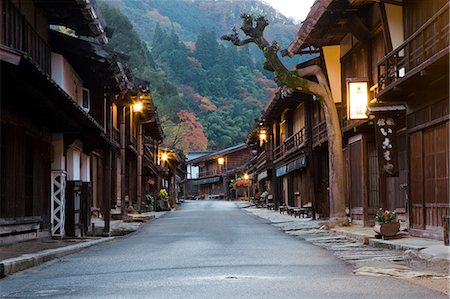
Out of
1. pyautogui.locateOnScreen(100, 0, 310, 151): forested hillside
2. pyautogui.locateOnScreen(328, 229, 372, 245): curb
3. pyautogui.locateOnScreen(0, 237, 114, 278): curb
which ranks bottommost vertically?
pyautogui.locateOnScreen(328, 229, 372, 245): curb

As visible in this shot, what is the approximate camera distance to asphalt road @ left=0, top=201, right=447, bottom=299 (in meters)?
9.10

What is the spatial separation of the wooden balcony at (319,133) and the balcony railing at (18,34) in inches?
616

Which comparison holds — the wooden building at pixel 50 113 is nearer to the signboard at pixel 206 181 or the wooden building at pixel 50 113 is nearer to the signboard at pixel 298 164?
the signboard at pixel 298 164

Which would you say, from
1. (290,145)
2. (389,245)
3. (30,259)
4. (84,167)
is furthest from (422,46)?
(290,145)

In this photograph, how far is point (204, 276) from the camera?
36.6 ft

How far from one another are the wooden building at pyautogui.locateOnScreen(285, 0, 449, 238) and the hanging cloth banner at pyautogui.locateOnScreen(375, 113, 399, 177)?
0.10ft

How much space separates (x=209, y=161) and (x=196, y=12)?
6962cm

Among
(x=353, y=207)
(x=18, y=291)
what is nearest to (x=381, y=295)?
(x=18, y=291)

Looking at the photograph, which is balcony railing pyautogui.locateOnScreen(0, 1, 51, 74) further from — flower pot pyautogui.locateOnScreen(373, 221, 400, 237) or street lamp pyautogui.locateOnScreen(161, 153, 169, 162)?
street lamp pyautogui.locateOnScreen(161, 153, 169, 162)

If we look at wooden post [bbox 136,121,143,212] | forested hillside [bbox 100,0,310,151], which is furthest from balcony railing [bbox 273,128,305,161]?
forested hillside [bbox 100,0,310,151]

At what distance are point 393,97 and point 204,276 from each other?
10.8m

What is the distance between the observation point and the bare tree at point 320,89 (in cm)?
2588

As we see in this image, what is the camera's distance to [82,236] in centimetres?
2433

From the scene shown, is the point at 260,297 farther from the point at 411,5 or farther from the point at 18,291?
the point at 411,5
